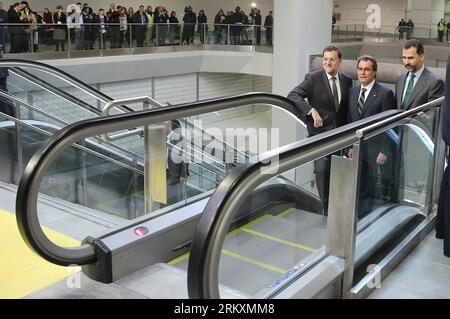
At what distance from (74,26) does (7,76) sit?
Answer: 7.71 m

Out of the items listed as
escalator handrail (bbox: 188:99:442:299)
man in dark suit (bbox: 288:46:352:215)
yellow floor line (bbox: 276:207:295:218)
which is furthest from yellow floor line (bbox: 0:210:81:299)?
man in dark suit (bbox: 288:46:352:215)

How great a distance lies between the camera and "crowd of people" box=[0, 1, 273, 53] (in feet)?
41.9

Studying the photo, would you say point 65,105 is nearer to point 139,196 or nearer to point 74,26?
point 139,196

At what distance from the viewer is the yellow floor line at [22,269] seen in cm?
293

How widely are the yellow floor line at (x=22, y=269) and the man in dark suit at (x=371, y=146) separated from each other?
1.79 m

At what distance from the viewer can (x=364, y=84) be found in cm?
429

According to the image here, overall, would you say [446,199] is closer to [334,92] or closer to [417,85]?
[417,85]

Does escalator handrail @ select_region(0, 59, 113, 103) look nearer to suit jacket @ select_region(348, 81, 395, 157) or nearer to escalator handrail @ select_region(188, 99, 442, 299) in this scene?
suit jacket @ select_region(348, 81, 395, 157)

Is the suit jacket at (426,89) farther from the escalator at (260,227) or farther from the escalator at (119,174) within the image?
the escalator at (119,174)

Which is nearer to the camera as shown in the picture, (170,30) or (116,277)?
(116,277)

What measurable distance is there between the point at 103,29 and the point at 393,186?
1269 cm

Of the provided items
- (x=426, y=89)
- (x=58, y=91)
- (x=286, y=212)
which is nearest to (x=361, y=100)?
(x=426, y=89)

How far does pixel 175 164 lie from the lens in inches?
165
